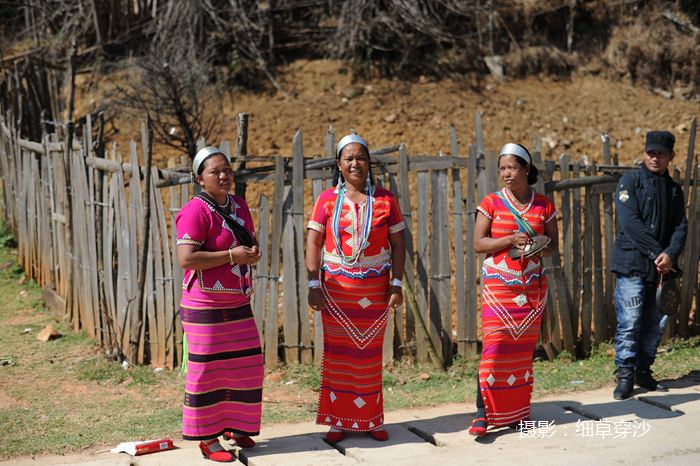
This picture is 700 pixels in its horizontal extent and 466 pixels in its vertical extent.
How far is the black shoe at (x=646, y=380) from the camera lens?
5648mm

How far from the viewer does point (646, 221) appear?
17.8 feet

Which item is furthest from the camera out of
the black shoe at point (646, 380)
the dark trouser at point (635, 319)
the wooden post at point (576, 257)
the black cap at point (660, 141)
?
the wooden post at point (576, 257)

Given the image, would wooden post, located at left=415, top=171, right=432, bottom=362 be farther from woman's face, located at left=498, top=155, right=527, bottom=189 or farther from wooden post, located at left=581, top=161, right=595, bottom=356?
woman's face, located at left=498, top=155, right=527, bottom=189

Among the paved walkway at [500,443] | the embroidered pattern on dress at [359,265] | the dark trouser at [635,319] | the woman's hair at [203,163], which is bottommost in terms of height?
the paved walkway at [500,443]

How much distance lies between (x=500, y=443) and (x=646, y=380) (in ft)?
5.03

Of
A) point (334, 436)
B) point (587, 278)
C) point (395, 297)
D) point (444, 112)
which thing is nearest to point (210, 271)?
point (395, 297)

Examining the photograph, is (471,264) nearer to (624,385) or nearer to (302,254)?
(302,254)

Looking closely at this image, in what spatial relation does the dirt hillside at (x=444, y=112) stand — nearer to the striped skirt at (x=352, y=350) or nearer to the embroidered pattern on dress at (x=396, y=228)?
the embroidered pattern on dress at (x=396, y=228)

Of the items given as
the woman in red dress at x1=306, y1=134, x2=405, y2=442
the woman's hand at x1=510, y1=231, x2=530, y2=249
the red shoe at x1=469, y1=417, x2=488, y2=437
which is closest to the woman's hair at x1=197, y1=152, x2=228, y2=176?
the woman in red dress at x1=306, y1=134, x2=405, y2=442

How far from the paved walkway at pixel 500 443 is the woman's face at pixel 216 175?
1.41 metres

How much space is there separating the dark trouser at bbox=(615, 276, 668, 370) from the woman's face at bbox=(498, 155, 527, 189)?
4.32 ft

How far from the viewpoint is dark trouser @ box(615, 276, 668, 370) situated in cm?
544

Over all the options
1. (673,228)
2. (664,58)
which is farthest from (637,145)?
(673,228)

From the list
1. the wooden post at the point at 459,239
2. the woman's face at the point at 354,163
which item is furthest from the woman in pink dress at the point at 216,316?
the wooden post at the point at 459,239
